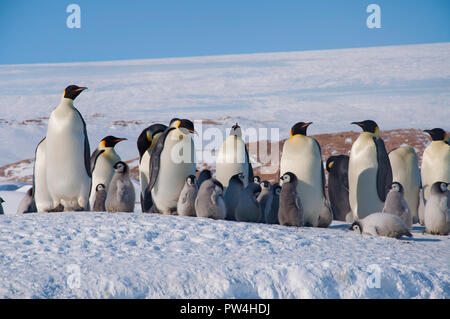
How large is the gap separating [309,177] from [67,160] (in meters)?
2.99

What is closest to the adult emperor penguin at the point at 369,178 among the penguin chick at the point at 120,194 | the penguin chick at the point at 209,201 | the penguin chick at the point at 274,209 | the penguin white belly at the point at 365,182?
the penguin white belly at the point at 365,182

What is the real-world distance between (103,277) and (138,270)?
0.93 feet

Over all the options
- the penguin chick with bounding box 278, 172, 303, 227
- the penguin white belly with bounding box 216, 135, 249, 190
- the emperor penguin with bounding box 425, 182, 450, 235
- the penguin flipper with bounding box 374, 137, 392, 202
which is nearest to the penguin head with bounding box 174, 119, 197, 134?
the penguin white belly with bounding box 216, 135, 249, 190

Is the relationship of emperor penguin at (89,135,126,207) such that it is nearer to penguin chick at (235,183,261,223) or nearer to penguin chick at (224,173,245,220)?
penguin chick at (224,173,245,220)

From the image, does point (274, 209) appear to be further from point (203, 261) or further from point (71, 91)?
point (71, 91)

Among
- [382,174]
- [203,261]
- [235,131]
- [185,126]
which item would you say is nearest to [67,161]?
[185,126]

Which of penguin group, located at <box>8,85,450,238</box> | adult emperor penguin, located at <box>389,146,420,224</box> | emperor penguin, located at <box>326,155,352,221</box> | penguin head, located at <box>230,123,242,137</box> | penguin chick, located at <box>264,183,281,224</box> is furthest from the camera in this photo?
adult emperor penguin, located at <box>389,146,420,224</box>

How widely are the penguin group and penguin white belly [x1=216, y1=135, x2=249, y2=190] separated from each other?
0.16m

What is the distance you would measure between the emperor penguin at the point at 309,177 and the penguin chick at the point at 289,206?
1.44 feet

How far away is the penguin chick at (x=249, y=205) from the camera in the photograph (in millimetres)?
6797

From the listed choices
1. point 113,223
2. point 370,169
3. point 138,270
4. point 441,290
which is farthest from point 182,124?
point 441,290

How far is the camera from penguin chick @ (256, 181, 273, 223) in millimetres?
7035

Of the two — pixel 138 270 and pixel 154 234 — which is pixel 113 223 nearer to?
pixel 154 234

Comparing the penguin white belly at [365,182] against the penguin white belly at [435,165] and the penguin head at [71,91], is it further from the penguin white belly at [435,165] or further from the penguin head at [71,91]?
the penguin head at [71,91]
